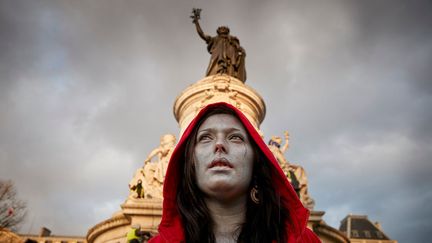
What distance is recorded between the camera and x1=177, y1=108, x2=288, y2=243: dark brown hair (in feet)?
6.48

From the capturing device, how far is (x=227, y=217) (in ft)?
6.77

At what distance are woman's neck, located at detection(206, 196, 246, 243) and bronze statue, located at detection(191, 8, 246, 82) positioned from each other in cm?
1096

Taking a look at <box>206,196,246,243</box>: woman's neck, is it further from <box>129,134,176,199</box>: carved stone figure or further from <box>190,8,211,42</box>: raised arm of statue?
<box>190,8,211,42</box>: raised arm of statue

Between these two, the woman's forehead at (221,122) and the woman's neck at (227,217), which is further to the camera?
the woman's forehead at (221,122)

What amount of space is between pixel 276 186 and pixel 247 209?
0.25 meters

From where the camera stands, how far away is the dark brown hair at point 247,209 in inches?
77.7

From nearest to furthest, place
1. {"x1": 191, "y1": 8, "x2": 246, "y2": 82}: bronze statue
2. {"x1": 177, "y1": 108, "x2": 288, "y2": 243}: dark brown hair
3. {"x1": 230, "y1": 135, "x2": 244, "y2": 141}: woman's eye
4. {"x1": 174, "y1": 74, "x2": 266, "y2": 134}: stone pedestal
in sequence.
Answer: {"x1": 177, "y1": 108, "x2": 288, "y2": 243}: dark brown hair
{"x1": 230, "y1": 135, "x2": 244, "y2": 141}: woman's eye
{"x1": 174, "y1": 74, "x2": 266, "y2": 134}: stone pedestal
{"x1": 191, "y1": 8, "x2": 246, "y2": 82}: bronze statue

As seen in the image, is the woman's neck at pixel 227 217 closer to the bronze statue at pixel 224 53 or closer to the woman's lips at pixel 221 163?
the woman's lips at pixel 221 163

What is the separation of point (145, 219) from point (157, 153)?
306cm

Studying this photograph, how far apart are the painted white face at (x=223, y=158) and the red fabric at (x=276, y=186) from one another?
0.26ft

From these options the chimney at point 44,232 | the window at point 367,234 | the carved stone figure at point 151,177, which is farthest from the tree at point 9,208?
the window at point 367,234

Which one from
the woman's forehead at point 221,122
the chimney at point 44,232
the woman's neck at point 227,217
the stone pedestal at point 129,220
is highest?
the chimney at point 44,232

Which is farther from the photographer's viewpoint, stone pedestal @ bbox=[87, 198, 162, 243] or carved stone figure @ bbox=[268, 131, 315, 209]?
carved stone figure @ bbox=[268, 131, 315, 209]

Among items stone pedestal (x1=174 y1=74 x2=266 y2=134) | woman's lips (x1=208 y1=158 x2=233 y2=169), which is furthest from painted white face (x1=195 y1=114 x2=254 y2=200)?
stone pedestal (x1=174 y1=74 x2=266 y2=134)
